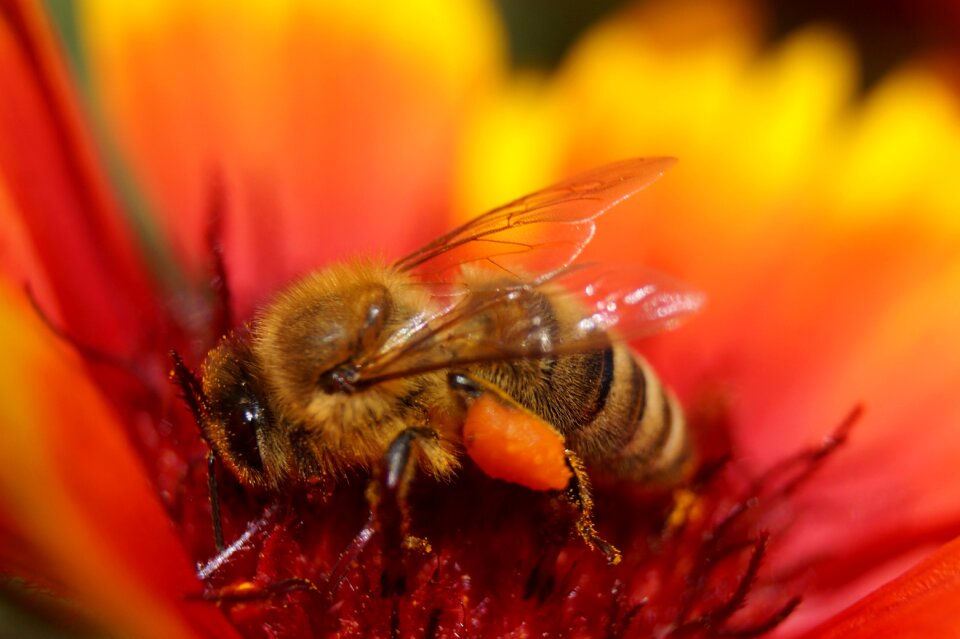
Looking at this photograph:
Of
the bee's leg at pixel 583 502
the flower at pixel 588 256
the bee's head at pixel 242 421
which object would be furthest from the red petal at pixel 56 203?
the bee's leg at pixel 583 502

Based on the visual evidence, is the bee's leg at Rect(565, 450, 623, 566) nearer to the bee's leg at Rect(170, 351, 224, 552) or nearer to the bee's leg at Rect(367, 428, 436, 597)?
the bee's leg at Rect(367, 428, 436, 597)

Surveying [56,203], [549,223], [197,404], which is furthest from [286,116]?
[197,404]

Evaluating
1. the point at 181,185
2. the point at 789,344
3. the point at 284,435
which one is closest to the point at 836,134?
the point at 789,344

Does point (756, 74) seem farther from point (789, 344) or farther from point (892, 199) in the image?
point (789, 344)

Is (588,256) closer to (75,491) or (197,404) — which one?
(197,404)

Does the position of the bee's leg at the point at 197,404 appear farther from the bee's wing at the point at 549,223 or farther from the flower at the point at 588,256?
the bee's wing at the point at 549,223

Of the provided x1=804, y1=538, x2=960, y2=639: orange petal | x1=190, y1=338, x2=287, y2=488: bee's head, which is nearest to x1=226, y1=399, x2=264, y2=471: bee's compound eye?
x1=190, y1=338, x2=287, y2=488: bee's head

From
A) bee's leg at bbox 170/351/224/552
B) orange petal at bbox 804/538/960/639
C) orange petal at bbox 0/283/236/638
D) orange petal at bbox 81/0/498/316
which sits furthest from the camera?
orange petal at bbox 81/0/498/316
